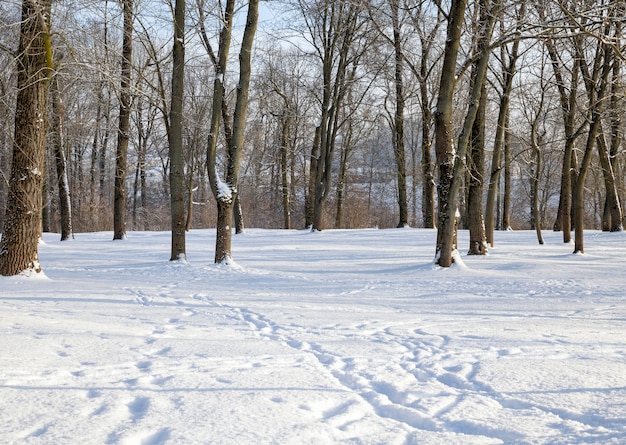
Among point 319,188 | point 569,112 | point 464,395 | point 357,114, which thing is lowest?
point 464,395

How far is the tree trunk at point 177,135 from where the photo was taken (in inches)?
458

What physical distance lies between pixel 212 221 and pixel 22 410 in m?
36.5

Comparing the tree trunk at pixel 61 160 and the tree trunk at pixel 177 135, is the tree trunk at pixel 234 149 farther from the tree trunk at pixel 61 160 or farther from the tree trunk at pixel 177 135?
the tree trunk at pixel 61 160

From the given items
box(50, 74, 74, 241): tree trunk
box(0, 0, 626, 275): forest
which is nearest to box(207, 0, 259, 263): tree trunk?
box(0, 0, 626, 275): forest

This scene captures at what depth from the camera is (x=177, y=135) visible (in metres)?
11.9

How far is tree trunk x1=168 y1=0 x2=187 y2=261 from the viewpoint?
11.6 metres

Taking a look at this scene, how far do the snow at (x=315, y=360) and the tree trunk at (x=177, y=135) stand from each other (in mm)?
2388

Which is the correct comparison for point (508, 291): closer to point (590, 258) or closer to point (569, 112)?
point (590, 258)

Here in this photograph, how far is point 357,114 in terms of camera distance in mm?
29016

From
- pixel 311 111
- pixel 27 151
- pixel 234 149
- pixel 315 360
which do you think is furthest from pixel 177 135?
pixel 311 111

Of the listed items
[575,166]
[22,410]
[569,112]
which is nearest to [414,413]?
[22,410]

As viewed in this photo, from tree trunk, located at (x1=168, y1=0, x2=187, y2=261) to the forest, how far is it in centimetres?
4

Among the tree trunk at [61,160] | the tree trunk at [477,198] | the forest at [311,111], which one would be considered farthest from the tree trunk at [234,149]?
the tree trunk at [61,160]

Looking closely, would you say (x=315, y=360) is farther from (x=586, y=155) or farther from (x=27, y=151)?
(x=586, y=155)
